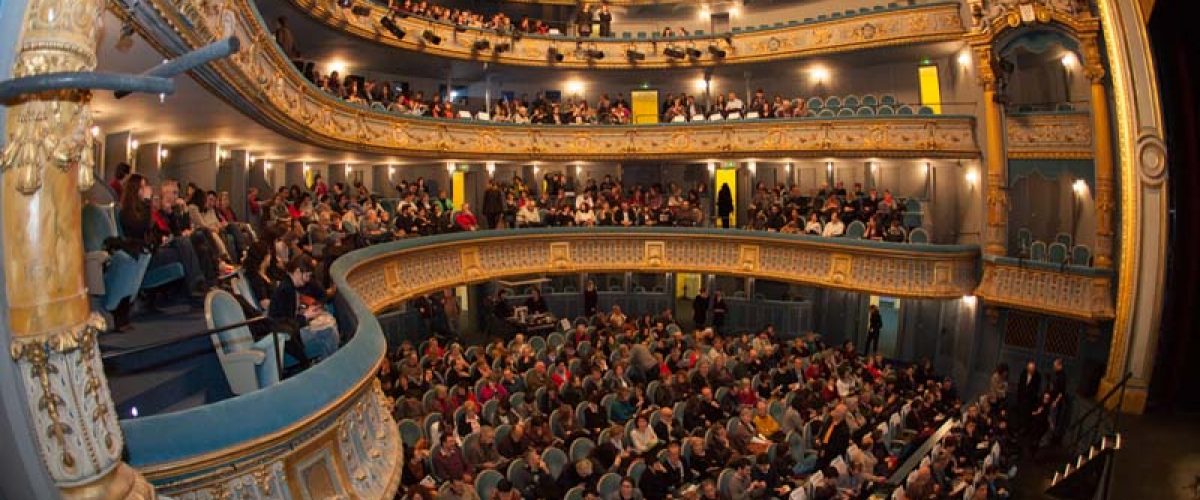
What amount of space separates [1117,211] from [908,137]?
522 cm

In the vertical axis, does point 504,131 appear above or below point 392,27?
below

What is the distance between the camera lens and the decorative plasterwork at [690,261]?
16.4m

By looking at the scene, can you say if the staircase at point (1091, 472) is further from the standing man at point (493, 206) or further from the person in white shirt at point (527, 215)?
the standing man at point (493, 206)

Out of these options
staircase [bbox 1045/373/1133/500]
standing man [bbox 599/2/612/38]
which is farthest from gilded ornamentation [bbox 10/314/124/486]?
standing man [bbox 599/2/612/38]

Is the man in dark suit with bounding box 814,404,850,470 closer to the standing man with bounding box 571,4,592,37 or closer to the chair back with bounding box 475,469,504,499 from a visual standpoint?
the chair back with bounding box 475,469,504,499

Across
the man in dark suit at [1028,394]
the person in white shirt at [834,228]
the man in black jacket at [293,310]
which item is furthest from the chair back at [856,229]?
the man in black jacket at [293,310]

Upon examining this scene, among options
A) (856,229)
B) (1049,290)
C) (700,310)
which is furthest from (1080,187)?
(700,310)

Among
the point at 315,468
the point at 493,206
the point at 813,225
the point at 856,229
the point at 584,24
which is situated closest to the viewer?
the point at 315,468

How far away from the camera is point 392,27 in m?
18.5

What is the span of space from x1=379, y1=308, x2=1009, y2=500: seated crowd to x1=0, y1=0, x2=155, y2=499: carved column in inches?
200

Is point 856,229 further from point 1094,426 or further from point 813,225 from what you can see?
point 1094,426

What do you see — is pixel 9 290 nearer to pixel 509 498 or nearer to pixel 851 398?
pixel 509 498

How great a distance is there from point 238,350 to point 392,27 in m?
15.0

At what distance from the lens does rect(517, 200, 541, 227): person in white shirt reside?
1956 centimetres
